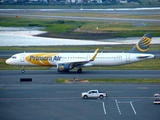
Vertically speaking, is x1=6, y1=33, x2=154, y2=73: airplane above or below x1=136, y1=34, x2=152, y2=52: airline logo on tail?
below

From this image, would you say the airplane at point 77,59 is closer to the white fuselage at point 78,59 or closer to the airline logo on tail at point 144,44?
the white fuselage at point 78,59

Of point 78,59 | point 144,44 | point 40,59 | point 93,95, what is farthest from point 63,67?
point 93,95

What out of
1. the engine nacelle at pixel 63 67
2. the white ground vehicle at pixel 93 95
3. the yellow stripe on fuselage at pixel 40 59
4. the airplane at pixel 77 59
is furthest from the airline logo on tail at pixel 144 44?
the white ground vehicle at pixel 93 95

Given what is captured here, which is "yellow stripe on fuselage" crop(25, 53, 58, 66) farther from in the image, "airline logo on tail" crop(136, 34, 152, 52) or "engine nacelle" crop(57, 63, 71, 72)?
"airline logo on tail" crop(136, 34, 152, 52)

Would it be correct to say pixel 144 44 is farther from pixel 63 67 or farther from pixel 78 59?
pixel 63 67

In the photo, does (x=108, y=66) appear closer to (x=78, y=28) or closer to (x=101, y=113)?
(x=101, y=113)

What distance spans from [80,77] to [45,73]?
7031mm

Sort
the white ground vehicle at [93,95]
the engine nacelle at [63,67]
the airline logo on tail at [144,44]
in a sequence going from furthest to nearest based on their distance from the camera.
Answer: the airline logo on tail at [144,44] → the engine nacelle at [63,67] → the white ground vehicle at [93,95]

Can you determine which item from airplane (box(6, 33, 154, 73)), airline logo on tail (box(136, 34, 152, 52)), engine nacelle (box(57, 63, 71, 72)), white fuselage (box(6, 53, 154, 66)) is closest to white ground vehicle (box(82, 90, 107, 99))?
engine nacelle (box(57, 63, 71, 72))

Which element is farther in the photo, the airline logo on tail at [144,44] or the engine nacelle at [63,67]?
the airline logo on tail at [144,44]

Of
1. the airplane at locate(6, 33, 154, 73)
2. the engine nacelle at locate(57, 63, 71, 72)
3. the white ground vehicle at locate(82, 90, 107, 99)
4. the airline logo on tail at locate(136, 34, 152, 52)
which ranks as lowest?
the white ground vehicle at locate(82, 90, 107, 99)

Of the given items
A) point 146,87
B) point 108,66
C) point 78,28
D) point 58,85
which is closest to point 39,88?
point 58,85

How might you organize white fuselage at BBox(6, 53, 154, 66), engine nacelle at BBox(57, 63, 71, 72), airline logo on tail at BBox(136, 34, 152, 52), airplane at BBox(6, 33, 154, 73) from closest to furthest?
engine nacelle at BBox(57, 63, 71, 72), airplane at BBox(6, 33, 154, 73), white fuselage at BBox(6, 53, 154, 66), airline logo on tail at BBox(136, 34, 152, 52)

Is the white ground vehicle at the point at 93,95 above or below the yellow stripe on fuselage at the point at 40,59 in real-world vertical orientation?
below
